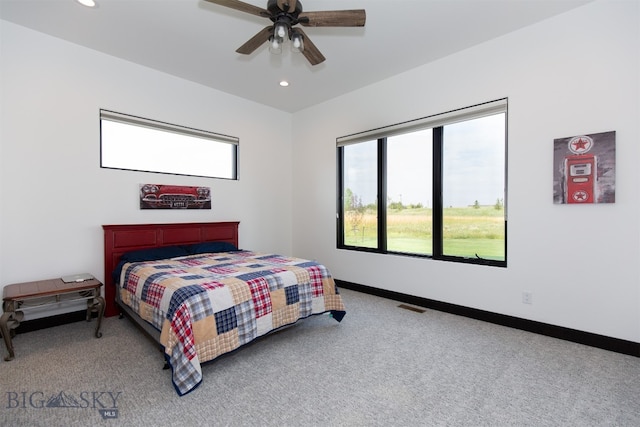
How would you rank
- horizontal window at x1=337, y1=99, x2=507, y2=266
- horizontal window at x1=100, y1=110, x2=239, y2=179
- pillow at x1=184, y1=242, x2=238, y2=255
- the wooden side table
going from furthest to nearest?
pillow at x1=184, y1=242, x2=238, y2=255, horizontal window at x1=100, y1=110, x2=239, y2=179, horizontal window at x1=337, y1=99, x2=507, y2=266, the wooden side table

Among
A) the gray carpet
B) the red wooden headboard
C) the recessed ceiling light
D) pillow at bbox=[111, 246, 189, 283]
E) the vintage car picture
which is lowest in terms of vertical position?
the gray carpet

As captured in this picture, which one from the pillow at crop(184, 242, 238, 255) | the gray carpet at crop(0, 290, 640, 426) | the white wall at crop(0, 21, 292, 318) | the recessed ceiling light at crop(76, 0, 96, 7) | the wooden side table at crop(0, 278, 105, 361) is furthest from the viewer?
the pillow at crop(184, 242, 238, 255)

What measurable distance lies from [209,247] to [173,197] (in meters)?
0.84

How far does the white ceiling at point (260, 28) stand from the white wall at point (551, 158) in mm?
247

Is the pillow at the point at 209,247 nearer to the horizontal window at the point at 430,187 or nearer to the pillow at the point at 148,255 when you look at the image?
the pillow at the point at 148,255

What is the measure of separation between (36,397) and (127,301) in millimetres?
1097

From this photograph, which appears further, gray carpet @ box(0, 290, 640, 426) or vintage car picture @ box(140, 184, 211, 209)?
vintage car picture @ box(140, 184, 211, 209)

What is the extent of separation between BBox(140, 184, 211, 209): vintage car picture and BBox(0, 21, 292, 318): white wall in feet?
0.29

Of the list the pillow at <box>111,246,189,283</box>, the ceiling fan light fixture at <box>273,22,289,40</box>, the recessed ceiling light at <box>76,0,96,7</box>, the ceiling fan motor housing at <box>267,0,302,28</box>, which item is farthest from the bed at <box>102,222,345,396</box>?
the recessed ceiling light at <box>76,0,96,7</box>

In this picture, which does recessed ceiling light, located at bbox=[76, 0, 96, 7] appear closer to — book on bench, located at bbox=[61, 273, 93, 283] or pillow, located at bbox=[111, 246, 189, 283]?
pillow, located at bbox=[111, 246, 189, 283]

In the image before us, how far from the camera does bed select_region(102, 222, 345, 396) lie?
83.7 inches

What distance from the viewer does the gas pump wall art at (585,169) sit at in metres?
2.53

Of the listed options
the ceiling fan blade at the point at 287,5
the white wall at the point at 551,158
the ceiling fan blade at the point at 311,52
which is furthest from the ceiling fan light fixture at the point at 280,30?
the white wall at the point at 551,158

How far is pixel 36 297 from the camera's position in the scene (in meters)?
2.57
